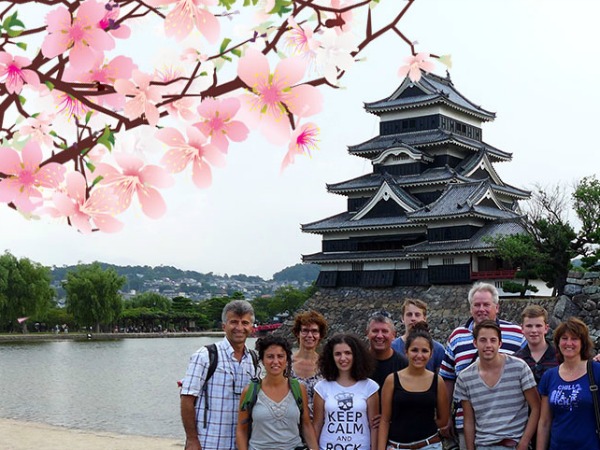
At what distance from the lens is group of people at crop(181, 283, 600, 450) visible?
3670 millimetres

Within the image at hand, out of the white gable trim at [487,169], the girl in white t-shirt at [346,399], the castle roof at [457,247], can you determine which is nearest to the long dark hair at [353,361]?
the girl in white t-shirt at [346,399]

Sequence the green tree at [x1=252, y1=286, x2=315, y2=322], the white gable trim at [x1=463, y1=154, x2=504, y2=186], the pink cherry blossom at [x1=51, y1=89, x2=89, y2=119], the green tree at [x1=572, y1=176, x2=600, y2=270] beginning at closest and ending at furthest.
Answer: the pink cherry blossom at [x1=51, y1=89, x2=89, y2=119]
the green tree at [x1=572, y1=176, x2=600, y2=270]
the white gable trim at [x1=463, y1=154, x2=504, y2=186]
the green tree at [x1=252, y1=286, x2=315, y2=322]

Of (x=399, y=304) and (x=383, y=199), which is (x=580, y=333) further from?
(x=383, y=199)

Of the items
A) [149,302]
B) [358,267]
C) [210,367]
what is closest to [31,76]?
[210,367]

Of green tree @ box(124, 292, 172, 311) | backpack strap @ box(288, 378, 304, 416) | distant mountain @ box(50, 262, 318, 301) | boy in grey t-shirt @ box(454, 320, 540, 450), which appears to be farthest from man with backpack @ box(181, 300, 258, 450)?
distant mountain @ box(50, 262, 318, 301)

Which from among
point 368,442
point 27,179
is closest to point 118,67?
point 27,179

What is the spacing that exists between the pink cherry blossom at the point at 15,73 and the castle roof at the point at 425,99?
2928cm

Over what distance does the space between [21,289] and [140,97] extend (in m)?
41.6

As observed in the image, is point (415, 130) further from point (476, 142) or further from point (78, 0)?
point (78, 0)

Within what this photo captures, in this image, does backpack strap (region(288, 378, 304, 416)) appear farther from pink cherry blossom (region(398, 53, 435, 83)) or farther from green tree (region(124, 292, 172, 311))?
green tree (region(124, 292, 172, 311))

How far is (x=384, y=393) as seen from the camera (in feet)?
12.5

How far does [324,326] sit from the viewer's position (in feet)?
13.6

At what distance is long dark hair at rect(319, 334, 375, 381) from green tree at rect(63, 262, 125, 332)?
4094cm

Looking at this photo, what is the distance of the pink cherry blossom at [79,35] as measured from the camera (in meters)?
1.10
